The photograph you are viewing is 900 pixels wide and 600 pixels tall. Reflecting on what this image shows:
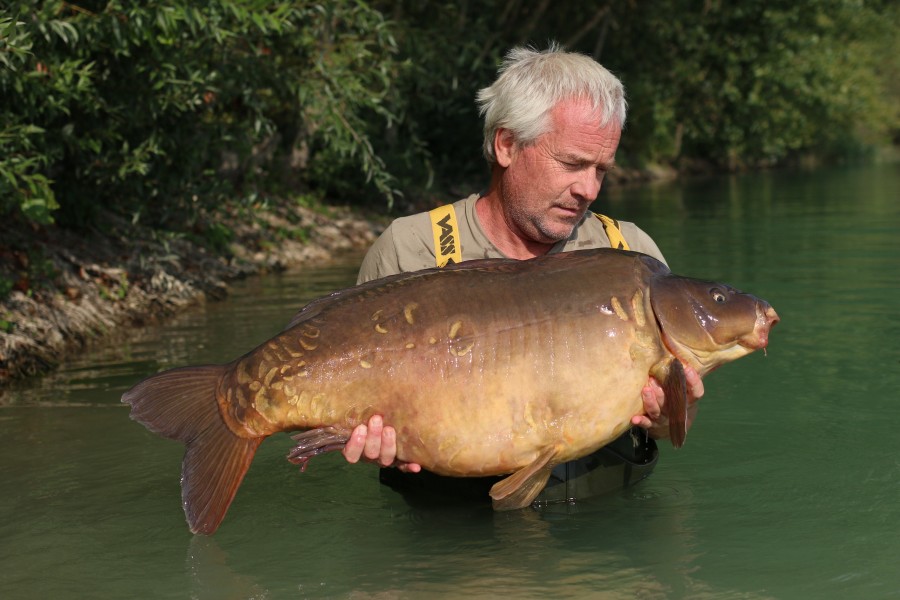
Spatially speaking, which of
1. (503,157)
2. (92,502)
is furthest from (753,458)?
(92,502)

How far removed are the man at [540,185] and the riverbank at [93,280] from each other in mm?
4012

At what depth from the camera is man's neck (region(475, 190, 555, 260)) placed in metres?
4.38

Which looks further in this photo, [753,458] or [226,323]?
[226,323]

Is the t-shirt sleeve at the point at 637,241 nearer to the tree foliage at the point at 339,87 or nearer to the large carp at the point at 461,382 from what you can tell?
the large carp at the point at 461,382

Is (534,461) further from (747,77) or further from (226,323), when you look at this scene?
(747,77)

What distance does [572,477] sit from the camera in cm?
459

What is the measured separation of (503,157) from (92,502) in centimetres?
237

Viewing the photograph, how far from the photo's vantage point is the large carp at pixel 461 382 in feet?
11.6

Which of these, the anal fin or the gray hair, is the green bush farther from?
the anal fin

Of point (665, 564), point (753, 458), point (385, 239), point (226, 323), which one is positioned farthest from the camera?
point (226, 323)

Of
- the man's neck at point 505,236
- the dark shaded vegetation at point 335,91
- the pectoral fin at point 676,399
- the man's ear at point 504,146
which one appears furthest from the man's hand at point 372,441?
the dark shaded vegetation at point 335,91

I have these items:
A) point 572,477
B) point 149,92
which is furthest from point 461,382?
point 149,92

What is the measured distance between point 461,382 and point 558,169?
1.02 metres

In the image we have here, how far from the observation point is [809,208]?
20.0 m
